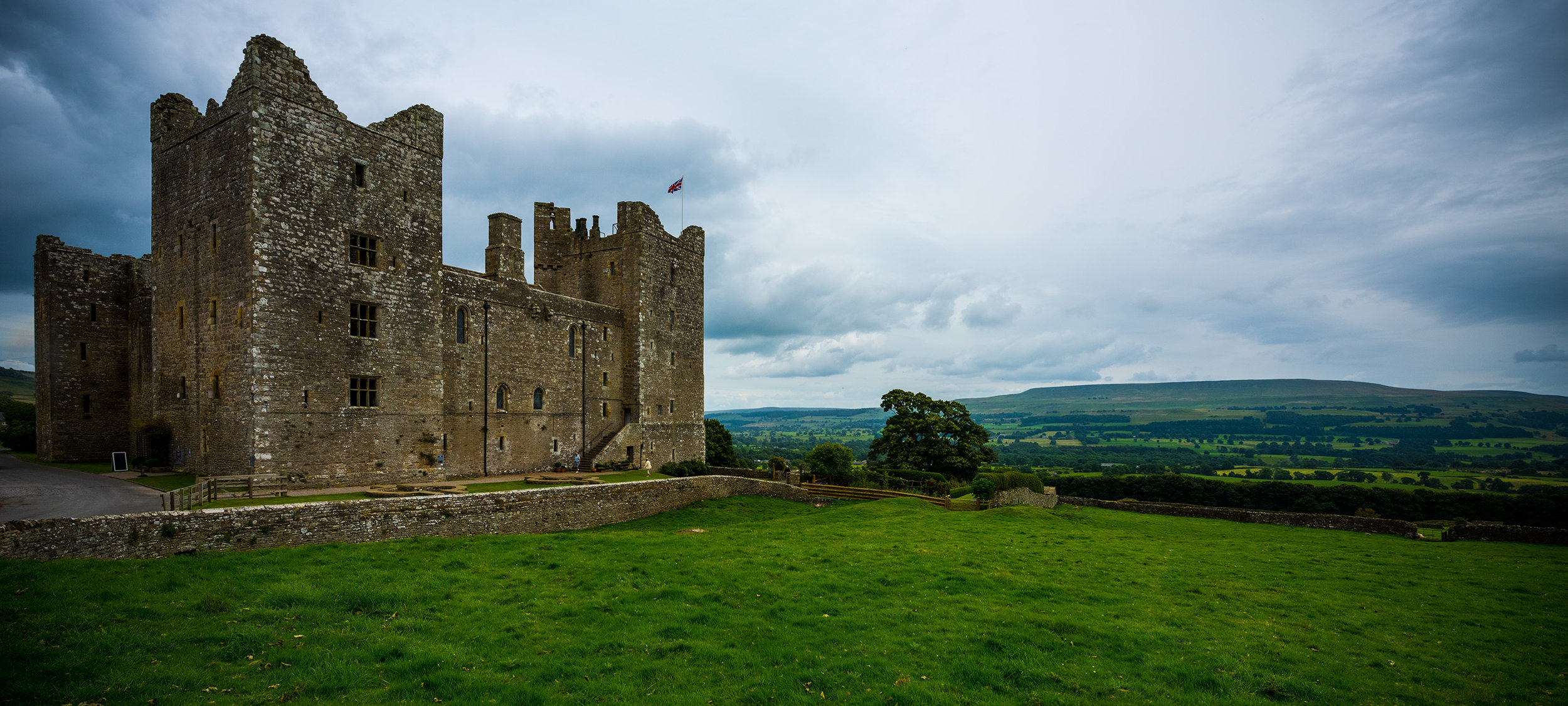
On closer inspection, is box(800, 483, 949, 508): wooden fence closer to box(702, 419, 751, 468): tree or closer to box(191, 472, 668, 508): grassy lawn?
box(191, 472, 668, 508): grassy lawn

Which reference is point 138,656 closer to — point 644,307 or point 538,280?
point 644,307

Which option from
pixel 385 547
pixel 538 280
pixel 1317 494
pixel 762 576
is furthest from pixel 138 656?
pixel 1317 494

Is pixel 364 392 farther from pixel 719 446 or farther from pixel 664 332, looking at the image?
pixel 719 446

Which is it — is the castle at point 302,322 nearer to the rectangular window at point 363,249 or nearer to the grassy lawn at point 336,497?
the rectangular window at point 363,249

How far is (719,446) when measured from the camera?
2313 inches

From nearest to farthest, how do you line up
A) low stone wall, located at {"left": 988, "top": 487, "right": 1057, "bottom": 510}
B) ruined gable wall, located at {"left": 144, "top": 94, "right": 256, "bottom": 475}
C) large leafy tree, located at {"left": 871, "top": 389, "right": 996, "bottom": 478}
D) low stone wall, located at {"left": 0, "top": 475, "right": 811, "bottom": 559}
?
low stone wall, located at {"left": 0, "top": 475, "right": 811, "bottom": 559} → ruined gable wall, located at {"left": 144, "top": 94, "right": 256, "bottom": 475} → low stone wall, located at {"left": 988, "top": 487, "right": 1057, "bottom": 510} → large leafy tree, located at {"left": 871, "top": 389, "right": 996, "bottom": 478}

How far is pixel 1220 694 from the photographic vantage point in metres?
9.13

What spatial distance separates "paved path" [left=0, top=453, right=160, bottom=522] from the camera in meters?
17.2

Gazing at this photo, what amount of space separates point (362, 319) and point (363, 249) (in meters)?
2.90

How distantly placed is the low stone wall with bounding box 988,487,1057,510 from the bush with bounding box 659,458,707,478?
16880 mm

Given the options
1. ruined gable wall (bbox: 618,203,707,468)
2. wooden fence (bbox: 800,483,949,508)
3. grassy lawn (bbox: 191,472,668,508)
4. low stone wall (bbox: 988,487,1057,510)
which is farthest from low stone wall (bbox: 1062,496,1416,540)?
grassy lawn (bbox: 191,472,668,508)

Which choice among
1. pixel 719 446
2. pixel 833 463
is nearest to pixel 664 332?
pixel 833 463

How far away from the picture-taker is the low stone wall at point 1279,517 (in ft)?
100.0

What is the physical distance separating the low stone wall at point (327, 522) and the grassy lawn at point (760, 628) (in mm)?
956
